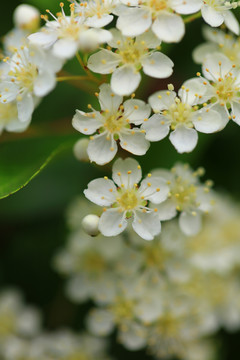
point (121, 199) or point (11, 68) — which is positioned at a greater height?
point (11, 68)

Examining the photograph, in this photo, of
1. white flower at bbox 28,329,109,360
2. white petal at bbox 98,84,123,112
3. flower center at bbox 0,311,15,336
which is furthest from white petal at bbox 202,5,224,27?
flower center at bbox 0,311,15,336

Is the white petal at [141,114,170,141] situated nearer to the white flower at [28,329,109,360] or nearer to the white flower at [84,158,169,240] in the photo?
the white flower at [84,158,169,240]

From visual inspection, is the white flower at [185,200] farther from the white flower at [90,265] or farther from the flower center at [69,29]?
the flower center at [69,29]

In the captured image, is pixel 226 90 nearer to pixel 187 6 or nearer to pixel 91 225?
pixel 187 6

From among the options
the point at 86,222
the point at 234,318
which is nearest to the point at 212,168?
the point at 234,318

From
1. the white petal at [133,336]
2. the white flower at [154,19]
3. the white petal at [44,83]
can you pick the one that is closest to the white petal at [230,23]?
the white flower at [154,19]

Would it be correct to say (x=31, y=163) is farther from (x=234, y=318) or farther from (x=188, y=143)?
(x=234, y=318)

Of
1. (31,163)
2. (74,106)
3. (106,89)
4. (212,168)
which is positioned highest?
(106,89)
